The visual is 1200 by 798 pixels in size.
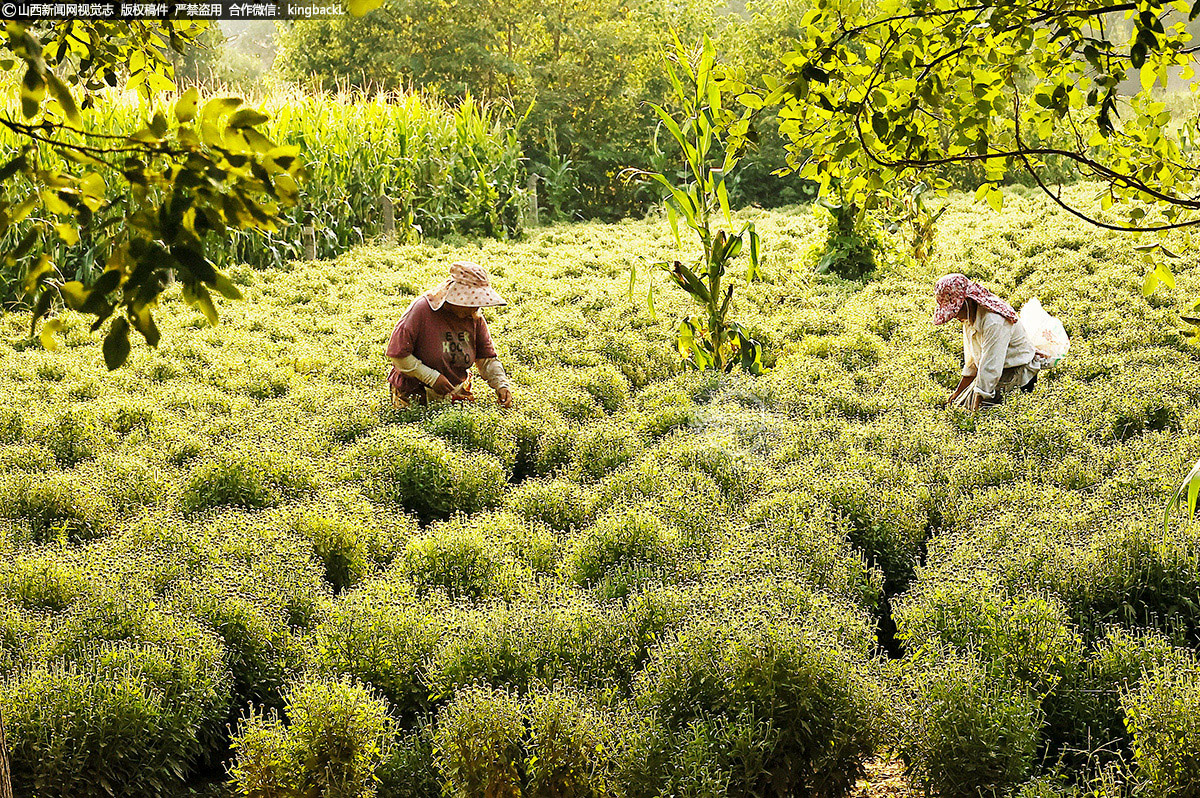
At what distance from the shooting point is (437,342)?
20.5 feet

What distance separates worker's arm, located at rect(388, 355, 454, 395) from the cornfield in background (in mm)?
5691

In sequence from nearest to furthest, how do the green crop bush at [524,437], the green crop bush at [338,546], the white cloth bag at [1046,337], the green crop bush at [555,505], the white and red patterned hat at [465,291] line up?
the green crop bush at [338,546] < the green crop bush at [555,505] < the green crop bush at [524,437] < the white and red patterned hat at [465,291] < the white cloth bag at [1046,337]

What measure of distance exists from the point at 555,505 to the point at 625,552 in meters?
0.75

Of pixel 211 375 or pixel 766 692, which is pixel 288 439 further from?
pixel 766 692

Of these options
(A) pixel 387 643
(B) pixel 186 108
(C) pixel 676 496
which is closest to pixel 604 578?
(C) pixel 676 496

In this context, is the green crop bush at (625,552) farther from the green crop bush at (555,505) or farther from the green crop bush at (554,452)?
the green crop bush at (554,452)

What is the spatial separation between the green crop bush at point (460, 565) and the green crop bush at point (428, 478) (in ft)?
2.34

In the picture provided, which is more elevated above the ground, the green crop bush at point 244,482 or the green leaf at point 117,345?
the green leaf at point 117,345

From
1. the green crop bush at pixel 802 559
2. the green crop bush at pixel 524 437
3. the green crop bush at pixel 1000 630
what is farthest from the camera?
the green crop bush at pixel 524 437

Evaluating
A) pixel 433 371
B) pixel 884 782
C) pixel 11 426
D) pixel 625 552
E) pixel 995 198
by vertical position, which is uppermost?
pixel 995 198

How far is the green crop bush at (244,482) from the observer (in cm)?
497

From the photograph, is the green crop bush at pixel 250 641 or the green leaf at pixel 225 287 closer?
the green leaf at pixel 225 287

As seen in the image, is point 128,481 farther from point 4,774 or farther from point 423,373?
point 4,774

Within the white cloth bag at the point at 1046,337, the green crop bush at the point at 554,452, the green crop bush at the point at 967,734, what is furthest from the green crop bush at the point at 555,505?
the white cloth bag at the point at 1046,337
